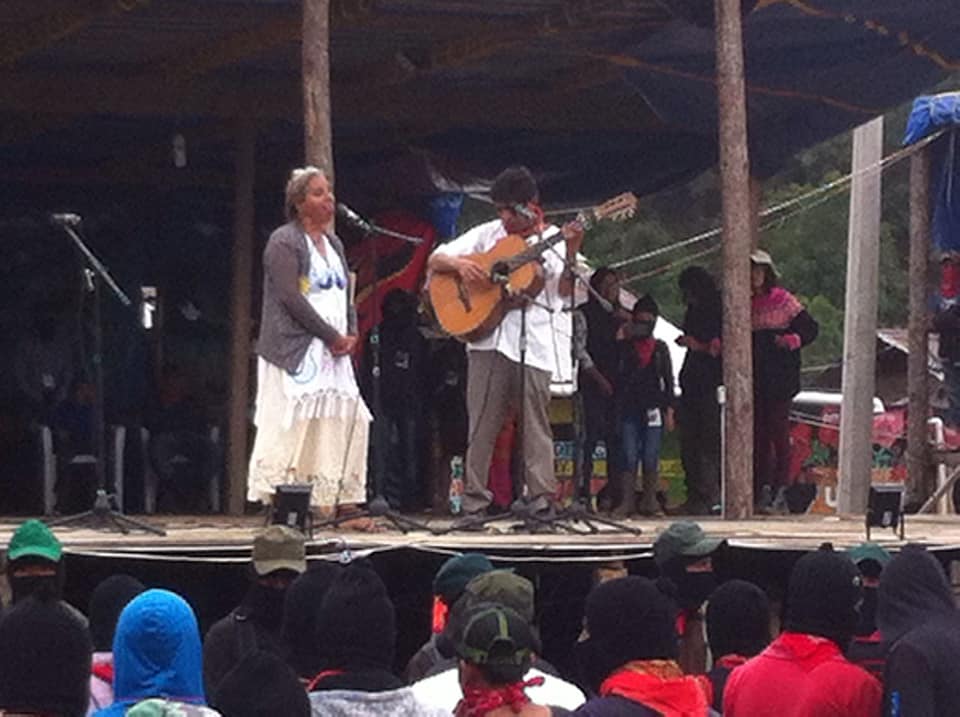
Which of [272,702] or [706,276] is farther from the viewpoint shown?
[706,276]

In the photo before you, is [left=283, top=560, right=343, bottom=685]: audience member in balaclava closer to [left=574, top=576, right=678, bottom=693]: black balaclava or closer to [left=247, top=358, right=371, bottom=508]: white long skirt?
[left=574, top=576, right=678, bottom=693]: black balaclava

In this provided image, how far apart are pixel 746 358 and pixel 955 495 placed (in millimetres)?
6731

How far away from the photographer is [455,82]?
15.8 metres

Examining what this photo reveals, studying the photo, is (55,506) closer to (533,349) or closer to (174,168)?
(174,168)

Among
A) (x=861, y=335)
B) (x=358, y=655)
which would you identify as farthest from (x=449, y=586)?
(x=861, y=335)

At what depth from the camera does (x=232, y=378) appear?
50.7 feet

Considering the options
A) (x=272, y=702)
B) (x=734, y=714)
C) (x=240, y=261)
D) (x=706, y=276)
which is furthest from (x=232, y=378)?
(x=272, y=702)

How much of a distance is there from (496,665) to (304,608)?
1.41 metres

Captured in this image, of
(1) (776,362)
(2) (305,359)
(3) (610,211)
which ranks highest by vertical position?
(3) (610,211)

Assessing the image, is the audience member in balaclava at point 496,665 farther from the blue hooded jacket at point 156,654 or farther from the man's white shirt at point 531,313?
the man's white shirt at point 531,313

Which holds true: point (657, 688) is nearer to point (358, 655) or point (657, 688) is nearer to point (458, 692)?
point (458, 692)

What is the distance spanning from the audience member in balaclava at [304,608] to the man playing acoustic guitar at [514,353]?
361 centimetres

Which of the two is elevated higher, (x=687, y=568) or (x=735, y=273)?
(x=735, y=273)

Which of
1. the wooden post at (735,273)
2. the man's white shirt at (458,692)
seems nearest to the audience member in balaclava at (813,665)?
the man's white shirt at (458,692)
